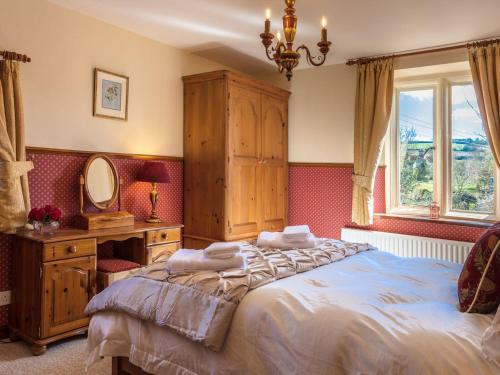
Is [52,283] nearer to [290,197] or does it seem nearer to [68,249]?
[68,249]

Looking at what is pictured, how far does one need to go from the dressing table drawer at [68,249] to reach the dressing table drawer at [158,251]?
1.64ft

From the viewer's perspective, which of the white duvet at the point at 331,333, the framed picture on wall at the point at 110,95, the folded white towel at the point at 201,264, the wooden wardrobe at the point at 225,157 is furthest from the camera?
the wooden wardrobe at the point at 225,157

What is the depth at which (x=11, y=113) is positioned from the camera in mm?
2828

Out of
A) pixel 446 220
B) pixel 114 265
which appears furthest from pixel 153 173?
pixel 446 220

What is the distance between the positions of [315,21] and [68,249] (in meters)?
2.63

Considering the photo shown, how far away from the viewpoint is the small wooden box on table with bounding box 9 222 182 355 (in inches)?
107

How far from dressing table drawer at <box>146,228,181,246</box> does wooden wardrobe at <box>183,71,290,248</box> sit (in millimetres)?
509

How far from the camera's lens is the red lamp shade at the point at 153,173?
3.63 meters

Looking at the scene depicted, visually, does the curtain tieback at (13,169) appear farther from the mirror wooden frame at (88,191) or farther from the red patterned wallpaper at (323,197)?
the red patterned wallpaper at (323,197)

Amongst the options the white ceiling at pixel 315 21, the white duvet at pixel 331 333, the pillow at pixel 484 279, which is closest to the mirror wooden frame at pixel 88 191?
the white ceiling at pixel 315 21

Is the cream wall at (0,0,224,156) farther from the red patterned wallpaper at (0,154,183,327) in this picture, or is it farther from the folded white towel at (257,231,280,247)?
the folded white towel at (257,231,280,247)

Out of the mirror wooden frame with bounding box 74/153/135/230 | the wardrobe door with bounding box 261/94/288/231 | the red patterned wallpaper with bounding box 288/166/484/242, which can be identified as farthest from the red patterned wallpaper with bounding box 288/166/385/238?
the mirror wooden frame with bounding box 74/153/135/230

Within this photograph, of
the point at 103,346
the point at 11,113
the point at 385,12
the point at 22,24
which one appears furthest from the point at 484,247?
the point at 22,24

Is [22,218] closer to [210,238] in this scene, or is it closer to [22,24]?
[22,24]
